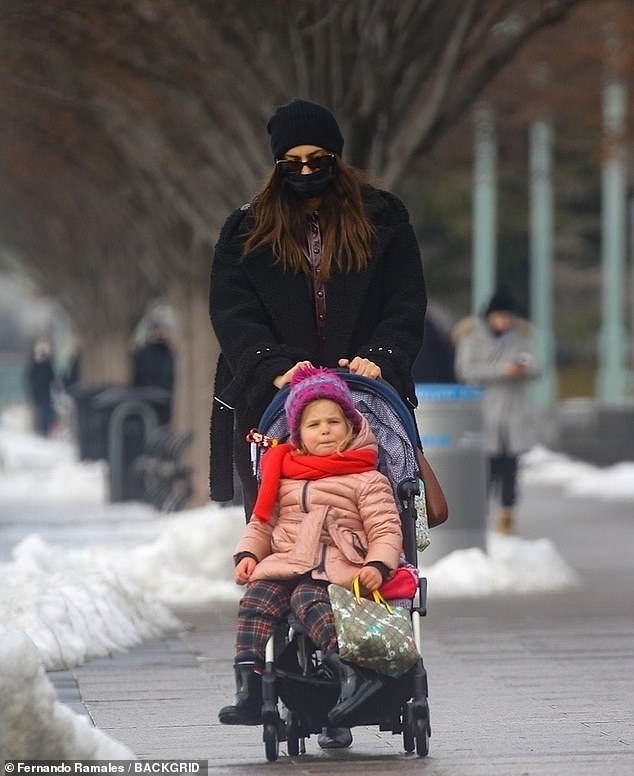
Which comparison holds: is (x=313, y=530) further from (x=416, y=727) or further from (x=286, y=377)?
(x=416, y=727)

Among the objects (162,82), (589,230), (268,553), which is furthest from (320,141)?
(589,230)

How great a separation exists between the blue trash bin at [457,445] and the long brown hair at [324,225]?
658cm

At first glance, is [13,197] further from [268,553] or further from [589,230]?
[268,553]

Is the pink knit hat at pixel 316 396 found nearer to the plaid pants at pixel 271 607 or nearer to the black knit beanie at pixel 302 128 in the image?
the plaid pants at pixel 271 607

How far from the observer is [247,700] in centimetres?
684

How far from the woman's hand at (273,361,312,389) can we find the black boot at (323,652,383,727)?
0.81 metres

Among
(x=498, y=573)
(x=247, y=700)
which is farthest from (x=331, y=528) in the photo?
(x=498, y=573)

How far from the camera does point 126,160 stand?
931 inches

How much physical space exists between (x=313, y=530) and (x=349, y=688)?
1.51ft

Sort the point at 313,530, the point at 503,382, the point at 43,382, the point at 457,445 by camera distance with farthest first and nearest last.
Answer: the point at 43,382, the point at 503,382, the point at 457,445, the point at 313,530

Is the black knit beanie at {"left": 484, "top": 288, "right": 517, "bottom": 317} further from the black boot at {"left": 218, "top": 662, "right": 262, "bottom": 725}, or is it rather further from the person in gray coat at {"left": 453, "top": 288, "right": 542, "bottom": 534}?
the black boot at {"left": 218, "top": 662, "right": 262, "bottom": 725}

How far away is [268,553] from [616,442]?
19.9m

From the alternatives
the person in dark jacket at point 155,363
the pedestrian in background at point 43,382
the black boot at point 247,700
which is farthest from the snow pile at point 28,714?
the pedestrian in background at point 43,382

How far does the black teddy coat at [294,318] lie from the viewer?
713cm
